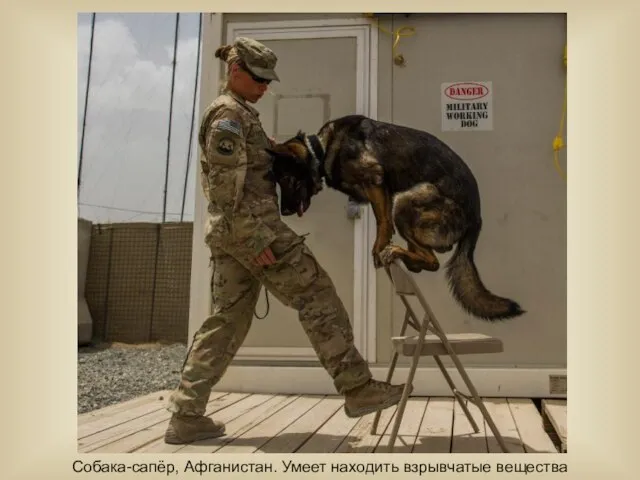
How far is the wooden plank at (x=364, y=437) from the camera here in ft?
8.11

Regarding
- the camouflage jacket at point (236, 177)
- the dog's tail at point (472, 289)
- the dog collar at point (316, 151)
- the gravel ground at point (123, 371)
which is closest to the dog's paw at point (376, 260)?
the dog's tail at point (472, 289)

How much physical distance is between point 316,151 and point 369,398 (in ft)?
4.83

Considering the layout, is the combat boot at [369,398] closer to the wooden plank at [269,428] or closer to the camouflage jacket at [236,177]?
the wooden plank at [269,428]

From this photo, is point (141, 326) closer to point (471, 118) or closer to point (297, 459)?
point (471, 118)

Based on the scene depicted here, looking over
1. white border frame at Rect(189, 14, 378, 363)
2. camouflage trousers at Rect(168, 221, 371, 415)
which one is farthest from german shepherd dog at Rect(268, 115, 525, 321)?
camouflage trousers at Rect(168, 221, 371, 415)

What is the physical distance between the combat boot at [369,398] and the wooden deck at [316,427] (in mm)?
160

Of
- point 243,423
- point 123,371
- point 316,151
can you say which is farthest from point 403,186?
point 123,371

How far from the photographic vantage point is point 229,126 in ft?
8.25

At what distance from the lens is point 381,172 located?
3.29m

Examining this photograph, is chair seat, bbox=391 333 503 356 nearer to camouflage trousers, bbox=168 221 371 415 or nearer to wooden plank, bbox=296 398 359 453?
camouflage trousers, bbox=168 221 371 415
